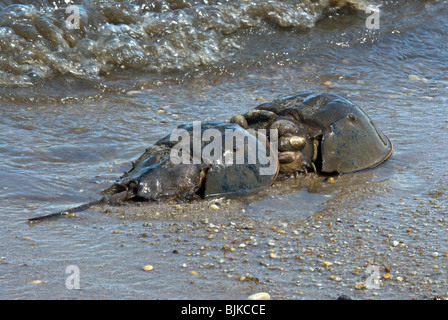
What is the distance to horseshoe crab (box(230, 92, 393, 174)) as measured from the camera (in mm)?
3396

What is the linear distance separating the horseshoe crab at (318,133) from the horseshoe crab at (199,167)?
22cm

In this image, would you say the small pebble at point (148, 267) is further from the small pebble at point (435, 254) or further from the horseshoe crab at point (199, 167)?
the small pebble at point (435, 254)

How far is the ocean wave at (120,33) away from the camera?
523cm

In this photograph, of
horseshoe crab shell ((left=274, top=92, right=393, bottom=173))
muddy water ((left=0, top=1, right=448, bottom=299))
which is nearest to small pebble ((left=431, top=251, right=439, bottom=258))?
muddy water ((left=0, top=1, right=448, bottom=299))

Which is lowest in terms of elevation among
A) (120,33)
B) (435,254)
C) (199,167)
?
(435,254)

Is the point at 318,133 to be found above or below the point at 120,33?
below

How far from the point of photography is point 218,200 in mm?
3078

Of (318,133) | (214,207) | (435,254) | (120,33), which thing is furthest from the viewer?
(120,33)

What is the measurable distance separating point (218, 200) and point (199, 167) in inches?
8.5

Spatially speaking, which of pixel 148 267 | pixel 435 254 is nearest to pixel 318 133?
pixel 435 254

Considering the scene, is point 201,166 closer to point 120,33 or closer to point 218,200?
point 218,200

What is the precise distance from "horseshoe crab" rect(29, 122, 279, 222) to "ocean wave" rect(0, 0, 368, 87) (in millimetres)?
2419

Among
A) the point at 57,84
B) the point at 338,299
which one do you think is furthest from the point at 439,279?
the point at 57,84

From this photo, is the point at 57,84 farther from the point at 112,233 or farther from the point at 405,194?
the point at 405,194
